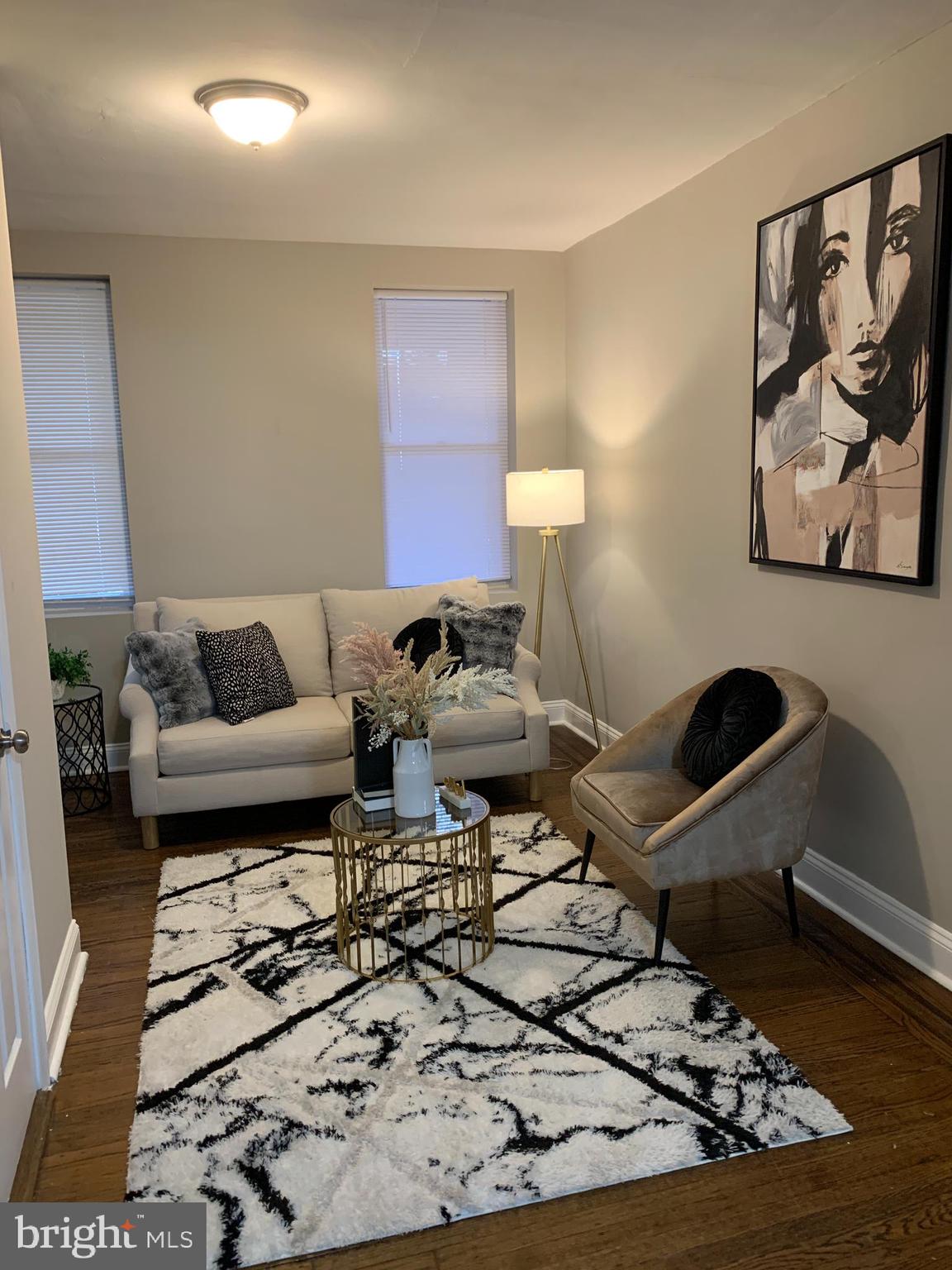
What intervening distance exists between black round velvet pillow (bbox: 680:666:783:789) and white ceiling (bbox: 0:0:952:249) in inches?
71.9

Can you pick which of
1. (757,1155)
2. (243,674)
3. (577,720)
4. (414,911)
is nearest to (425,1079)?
(757,1155)

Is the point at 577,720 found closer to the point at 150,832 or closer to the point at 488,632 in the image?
the point at 488,632

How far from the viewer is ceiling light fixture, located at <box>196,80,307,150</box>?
2855 millimetres

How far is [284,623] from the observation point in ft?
15.1

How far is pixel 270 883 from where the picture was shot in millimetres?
3523

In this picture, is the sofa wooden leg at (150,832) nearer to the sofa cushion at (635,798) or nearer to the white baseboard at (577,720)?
the sofa cushion at (635,798)

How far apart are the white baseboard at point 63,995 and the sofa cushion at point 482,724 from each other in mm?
1517

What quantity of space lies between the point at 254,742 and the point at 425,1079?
1.89 meters

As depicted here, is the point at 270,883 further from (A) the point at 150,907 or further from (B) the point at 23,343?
(B) the point at 23,343

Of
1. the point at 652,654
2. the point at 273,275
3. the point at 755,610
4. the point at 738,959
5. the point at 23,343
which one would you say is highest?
the point at 273,275

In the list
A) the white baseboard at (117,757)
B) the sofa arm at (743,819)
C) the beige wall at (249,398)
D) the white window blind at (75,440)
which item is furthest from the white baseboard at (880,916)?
the white window blind at (75,440)

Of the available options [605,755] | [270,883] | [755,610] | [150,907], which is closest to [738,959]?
[605,755]

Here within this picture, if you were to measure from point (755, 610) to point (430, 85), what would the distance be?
2076mm

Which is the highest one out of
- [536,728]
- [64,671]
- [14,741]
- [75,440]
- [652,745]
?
[75,440]
